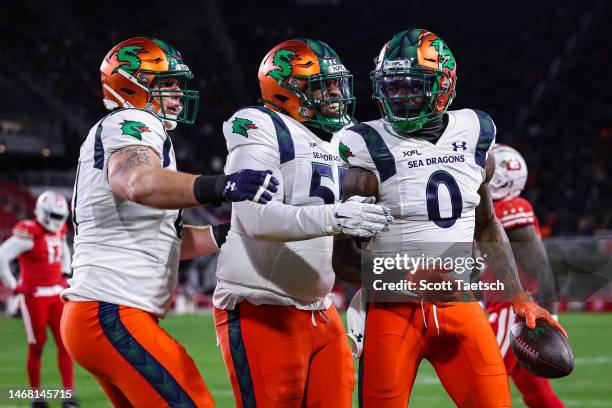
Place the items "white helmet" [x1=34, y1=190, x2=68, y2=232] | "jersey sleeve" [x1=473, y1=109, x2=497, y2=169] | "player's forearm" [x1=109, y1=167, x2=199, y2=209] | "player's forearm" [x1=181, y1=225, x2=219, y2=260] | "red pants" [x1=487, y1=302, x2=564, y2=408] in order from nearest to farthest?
"player's forearm" [x1=109, y1=167, x2=199, y2=209] → "jersey sleeve" [x1=473, y1=109, x2=497, y2=169] → "player's forearm" [x1=181, y1=225, x2=219, y2=260] → "red pants" [x1=487, y1=302, x2=564, y2=408] → "white helmet" [x1=34, y1=190, x2=68, y2=232]

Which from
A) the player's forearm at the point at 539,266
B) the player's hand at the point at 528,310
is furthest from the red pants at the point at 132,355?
the player's forearm at the point at 539,266

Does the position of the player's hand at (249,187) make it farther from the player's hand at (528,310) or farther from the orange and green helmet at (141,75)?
the player's hand at (528,310)

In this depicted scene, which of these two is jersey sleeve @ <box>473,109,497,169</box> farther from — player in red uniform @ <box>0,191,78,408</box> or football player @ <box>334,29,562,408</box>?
player in red uniform @ <box>0,191,78,408</box>

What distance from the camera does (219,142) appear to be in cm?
2250

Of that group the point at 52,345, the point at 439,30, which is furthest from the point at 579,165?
the point at 52,345

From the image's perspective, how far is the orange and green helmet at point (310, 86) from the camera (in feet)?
12.2

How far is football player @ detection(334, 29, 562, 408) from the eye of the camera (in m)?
3.52

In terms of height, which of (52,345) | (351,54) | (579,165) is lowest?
(52,345)

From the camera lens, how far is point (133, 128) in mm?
3182

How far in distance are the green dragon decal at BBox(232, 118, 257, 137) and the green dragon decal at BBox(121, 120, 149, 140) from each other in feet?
1.27

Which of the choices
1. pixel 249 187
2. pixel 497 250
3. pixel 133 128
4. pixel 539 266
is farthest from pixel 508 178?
pixel 249 187

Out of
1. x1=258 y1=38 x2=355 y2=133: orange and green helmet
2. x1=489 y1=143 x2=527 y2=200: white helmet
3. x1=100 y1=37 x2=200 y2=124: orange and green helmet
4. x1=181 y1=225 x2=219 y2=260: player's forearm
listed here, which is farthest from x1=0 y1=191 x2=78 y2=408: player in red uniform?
x1=258 y1=38 x2=355 y2=133: orange and green helmet

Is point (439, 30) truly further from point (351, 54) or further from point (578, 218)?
point (578, 218)

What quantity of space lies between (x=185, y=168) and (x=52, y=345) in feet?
31.3
